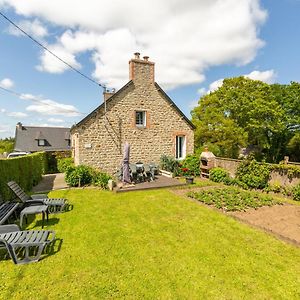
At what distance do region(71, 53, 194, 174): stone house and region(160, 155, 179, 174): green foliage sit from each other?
0.38 m

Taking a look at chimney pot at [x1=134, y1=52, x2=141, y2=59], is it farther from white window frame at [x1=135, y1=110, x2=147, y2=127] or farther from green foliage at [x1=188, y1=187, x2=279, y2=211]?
green foliage at [x1=188, y1=187, x2=279, y2=211]

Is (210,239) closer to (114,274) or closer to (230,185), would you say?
(114,274)

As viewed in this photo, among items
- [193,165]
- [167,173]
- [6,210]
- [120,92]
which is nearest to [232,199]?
[167,173]

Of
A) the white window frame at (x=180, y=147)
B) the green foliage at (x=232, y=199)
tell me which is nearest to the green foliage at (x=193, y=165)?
the white window frame at (x=180, y=147)

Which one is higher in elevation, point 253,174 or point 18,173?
point 18,173

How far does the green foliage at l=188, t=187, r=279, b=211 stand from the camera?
9103mm

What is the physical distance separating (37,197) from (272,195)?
10996mm

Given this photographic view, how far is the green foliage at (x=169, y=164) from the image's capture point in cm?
1627

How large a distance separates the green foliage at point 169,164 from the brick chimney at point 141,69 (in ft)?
19.1

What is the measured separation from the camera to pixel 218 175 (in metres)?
14.3

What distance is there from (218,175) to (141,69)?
9.04 meters

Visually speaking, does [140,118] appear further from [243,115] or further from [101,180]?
[243,115]

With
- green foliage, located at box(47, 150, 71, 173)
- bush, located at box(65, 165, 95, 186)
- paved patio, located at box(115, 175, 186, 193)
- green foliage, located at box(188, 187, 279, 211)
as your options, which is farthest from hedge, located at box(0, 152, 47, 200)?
green foliage, located at box(188, 187, 279, 211)

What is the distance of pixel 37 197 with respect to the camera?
873cm
